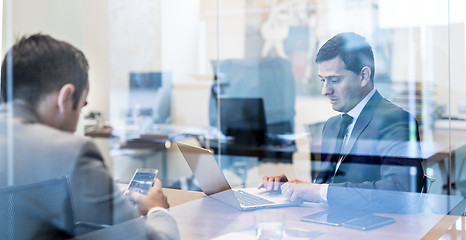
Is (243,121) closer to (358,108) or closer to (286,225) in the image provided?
(358,108)

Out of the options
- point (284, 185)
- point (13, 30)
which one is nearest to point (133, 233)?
point (284, 185)

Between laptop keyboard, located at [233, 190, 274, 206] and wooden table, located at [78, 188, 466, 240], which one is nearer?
wooden table, located at [78, 188, 466, 240]

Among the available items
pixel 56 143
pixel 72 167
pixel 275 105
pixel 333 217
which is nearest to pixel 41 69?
pixel 56 143

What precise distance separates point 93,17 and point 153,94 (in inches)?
68.4

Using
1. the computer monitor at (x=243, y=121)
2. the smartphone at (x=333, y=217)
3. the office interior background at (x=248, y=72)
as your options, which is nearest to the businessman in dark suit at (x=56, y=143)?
the smartphone at (x=333, y=217)

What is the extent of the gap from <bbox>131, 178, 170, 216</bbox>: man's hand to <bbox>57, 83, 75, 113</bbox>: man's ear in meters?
0.41

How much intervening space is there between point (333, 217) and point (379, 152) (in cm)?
42

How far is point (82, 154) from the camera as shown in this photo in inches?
62.5

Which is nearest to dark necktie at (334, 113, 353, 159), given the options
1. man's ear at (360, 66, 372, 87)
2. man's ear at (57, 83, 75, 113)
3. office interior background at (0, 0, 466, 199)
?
man's ear at (360, 66, 372, 87)

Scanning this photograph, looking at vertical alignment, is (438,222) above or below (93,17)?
below

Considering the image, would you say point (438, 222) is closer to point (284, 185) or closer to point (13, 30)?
point (284, 185)

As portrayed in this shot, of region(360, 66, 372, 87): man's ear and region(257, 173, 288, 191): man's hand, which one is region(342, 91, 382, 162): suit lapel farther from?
region(257, 173, 288, 191): man's hand

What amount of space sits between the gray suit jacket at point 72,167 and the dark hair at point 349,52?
A: 89 centimetres

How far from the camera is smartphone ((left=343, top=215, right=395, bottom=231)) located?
4.74ft
